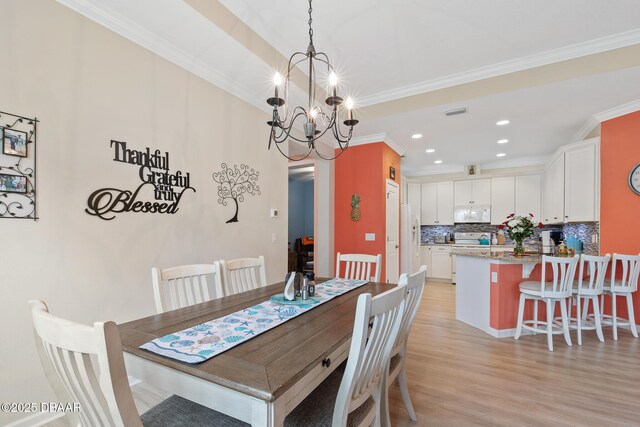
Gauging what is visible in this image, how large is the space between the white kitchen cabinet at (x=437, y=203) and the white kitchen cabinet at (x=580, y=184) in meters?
2.43

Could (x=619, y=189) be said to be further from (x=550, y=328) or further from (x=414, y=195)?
(x=414, y=195)

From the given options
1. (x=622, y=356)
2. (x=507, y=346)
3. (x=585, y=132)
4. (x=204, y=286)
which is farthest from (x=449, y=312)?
(x=204, y=286)

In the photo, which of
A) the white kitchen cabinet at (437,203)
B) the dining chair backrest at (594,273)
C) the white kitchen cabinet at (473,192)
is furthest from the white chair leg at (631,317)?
the white kitchen cabinet at (437,203)

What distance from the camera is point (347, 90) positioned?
3.47 m

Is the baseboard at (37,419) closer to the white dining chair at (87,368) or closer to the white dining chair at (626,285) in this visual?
the white dining chair at (87,368)

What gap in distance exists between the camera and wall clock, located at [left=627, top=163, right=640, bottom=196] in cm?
323

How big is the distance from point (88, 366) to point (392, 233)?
4543 millimetres

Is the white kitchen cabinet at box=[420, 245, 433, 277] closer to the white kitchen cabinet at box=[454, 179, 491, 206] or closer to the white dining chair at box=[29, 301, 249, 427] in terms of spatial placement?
the white kitchen cabinet at box=[454, 179, 491, 206]

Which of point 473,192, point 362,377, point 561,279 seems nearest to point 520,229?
point 561,279

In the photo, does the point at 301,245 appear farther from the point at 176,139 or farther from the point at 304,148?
the point at 176,139

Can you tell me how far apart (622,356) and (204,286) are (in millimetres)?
3812

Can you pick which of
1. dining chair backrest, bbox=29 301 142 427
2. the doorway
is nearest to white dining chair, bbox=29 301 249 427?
dining chair backrest, bbox=29 301 142 427

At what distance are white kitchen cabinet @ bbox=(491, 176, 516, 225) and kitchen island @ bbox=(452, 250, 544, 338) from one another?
2974 mm

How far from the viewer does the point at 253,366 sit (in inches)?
36.8
